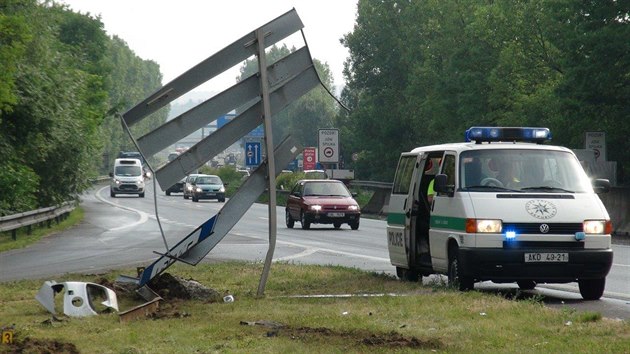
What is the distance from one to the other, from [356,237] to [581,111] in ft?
48.9

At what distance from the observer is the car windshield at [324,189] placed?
42.8 meters

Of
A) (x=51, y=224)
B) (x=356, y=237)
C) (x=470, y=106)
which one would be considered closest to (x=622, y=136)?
(x=356, y=237)

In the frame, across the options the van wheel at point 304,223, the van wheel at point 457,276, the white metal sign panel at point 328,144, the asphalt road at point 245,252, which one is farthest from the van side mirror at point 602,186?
the white metal sign panel at point 328,144

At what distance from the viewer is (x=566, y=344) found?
10.9m

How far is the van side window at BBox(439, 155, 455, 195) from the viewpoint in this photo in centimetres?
1723

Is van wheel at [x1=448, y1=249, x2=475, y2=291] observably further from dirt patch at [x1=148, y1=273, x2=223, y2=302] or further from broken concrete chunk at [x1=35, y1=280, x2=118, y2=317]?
broken concrete chunk at [x1=35, y1=280, x2=118, y2=317]

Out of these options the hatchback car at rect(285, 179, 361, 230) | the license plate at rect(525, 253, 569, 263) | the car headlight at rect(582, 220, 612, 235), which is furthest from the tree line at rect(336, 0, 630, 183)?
the license plate at rect(525, 253, 569, 263)

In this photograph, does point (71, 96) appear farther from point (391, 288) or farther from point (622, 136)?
point (391, 288)

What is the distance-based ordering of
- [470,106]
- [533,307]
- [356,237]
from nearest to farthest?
[533,307]
[356,237]
[470,106]

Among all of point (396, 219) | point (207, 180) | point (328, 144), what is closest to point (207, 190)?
point (207, 180)

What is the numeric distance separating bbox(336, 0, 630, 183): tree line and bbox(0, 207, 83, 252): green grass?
60.5 ft

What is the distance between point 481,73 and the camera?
78438mm

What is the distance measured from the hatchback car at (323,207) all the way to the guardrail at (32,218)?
309 inches

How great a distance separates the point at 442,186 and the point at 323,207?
24971 mm
